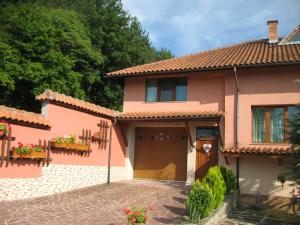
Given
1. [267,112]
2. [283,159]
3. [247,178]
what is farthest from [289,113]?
[247,178]

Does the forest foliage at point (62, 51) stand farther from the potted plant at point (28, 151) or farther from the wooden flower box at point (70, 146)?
the potted plant at point (28, 151)

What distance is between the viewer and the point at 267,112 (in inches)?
548

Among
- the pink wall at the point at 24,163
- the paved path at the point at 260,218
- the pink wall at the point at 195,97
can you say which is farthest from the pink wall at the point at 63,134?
the paved path at the point at 260,218

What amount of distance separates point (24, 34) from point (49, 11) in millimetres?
3151

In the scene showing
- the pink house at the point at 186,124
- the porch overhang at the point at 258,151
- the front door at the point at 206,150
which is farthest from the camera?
the front door at the point at 206,150

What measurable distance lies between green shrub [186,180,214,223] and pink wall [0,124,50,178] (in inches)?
210

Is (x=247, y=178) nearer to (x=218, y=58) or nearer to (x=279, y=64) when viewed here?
(x=279, y=64)

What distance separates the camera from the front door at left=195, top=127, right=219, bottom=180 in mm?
14852

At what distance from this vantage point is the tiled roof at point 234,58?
14.0 metres

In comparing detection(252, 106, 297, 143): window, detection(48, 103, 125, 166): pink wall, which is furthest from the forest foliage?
detection(252, 106, 297, 143): window

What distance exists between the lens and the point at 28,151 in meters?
10.4

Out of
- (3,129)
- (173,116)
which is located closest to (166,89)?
(173,116)

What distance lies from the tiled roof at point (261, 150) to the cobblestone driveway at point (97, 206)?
2461 mm

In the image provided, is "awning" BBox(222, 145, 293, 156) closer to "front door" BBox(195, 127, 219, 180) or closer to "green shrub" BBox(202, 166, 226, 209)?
"front door" BBox(195, 127, 219, 180)
